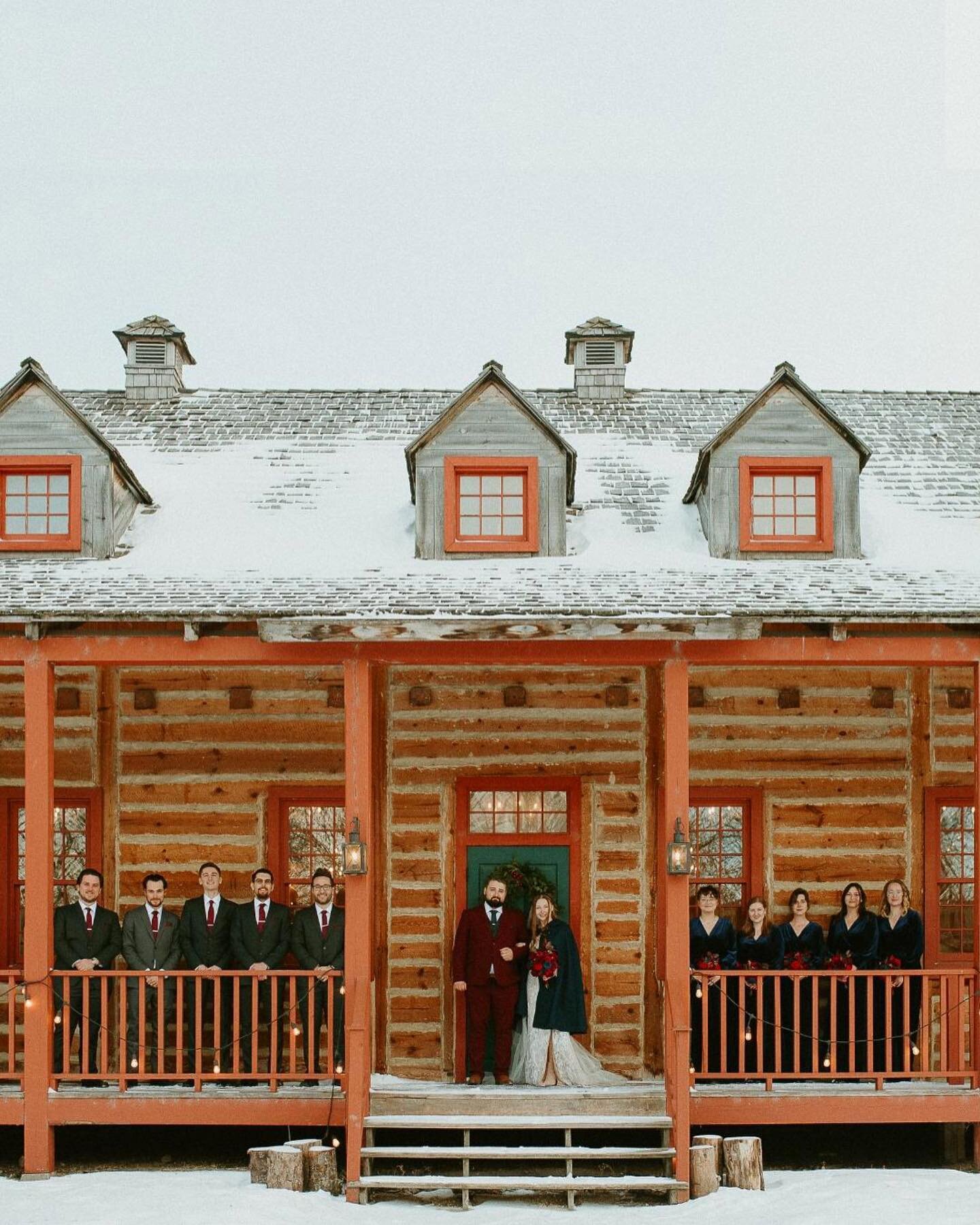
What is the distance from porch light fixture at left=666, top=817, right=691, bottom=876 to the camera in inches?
452

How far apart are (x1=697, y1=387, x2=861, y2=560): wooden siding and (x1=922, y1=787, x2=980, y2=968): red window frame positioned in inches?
107

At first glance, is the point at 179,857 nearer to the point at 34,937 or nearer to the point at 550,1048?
the point at 34,937

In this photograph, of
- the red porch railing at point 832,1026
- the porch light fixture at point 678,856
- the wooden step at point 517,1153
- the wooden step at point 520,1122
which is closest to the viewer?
the wooden step at point 517,1153

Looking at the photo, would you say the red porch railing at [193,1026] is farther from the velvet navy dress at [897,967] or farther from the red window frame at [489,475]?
the velvet navy dress at [897,967]

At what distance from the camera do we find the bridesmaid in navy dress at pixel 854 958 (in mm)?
12469

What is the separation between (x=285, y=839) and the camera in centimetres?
1401

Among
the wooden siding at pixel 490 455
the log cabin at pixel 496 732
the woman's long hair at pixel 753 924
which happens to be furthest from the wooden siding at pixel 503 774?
the wooden siding at pixel 490 455

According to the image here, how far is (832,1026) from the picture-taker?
11.9 m

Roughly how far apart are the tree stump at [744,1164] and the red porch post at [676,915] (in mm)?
393

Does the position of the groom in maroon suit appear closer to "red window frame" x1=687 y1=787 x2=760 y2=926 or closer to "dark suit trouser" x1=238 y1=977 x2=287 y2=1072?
"dark suit trouser" x1=238 y1=977 x2=287 y2=1072

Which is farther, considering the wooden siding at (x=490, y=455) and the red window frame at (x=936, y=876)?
the red window frame at (x=936, y=876)

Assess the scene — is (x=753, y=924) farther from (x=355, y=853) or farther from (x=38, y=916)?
(x=38, y=916)

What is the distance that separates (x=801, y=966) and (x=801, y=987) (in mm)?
475

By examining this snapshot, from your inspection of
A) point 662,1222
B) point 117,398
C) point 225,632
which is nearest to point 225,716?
point 225,632
